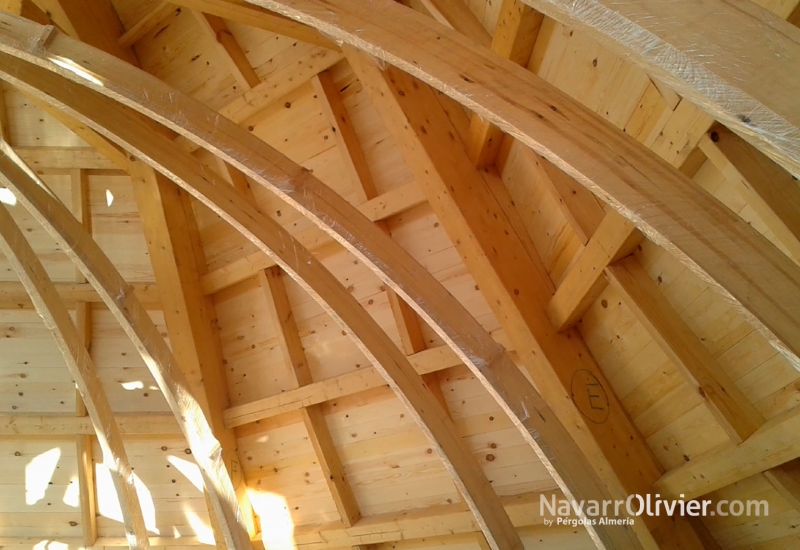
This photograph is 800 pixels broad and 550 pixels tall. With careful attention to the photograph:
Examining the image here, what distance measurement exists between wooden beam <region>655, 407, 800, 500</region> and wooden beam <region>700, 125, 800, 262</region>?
0.59 meters

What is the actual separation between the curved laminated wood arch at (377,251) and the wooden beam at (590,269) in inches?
17.0

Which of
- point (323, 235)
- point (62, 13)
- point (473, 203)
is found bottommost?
point (473, 203)

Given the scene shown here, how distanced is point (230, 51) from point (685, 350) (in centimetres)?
316

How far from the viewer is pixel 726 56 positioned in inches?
32.9

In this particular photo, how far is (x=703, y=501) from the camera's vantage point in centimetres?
230

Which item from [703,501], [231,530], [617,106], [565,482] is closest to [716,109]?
[617,106]

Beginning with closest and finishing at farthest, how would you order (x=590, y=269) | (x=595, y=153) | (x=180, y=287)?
1. (x=595, y=153)
2. (x=590, y=269)
3. (x=180, y=287)

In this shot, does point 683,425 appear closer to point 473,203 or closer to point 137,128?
point 473,203

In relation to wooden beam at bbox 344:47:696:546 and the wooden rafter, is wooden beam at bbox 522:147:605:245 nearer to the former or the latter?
wooden beam at bbox 344:47:696:546

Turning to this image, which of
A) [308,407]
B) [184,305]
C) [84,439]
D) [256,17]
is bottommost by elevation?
[308,407]

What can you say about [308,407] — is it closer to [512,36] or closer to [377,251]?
[377,251]

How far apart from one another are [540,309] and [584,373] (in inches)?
12.5

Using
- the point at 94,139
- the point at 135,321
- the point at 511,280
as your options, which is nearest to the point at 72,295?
the point at 94,139

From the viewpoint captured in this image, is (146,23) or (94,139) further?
(146,23)
